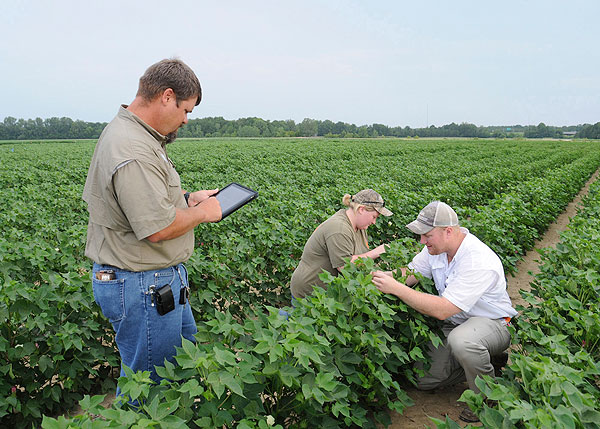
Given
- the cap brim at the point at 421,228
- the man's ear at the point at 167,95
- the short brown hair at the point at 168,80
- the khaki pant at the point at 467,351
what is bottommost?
the khaki pant at the point at 467,351

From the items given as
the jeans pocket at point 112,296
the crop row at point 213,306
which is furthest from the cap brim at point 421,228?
the jeans pocket at point 112,296

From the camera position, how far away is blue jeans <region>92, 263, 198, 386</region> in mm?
2051

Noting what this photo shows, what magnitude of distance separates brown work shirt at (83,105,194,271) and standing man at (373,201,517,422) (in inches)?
59.1

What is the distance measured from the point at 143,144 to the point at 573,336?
2.82 metres

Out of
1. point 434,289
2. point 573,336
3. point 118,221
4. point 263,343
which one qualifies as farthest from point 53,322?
point 573,336

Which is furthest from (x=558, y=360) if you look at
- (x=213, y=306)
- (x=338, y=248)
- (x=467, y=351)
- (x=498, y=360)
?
(x=213, y=306)

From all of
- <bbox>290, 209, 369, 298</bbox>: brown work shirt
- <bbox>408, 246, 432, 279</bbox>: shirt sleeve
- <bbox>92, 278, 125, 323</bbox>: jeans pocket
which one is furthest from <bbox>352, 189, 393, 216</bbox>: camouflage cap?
<bbox>92, 278, 125, 323</bbox>: jeans pocket

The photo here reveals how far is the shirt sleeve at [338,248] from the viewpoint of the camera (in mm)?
3711

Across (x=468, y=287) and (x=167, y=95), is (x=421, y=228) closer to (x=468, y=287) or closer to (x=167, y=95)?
(x=468, y=287)

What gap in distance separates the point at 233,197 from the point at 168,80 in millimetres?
900

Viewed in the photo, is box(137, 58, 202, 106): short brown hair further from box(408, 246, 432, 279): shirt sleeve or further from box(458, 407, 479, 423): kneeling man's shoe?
box(458, 407, 479, 423): kneeling man's shoe

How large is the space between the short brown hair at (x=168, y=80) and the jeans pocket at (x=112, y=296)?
36.5 inches

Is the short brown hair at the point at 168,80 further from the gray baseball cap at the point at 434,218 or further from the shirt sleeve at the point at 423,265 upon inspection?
the shirt sleeve at the point at 423,265

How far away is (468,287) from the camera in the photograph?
2955 mm
